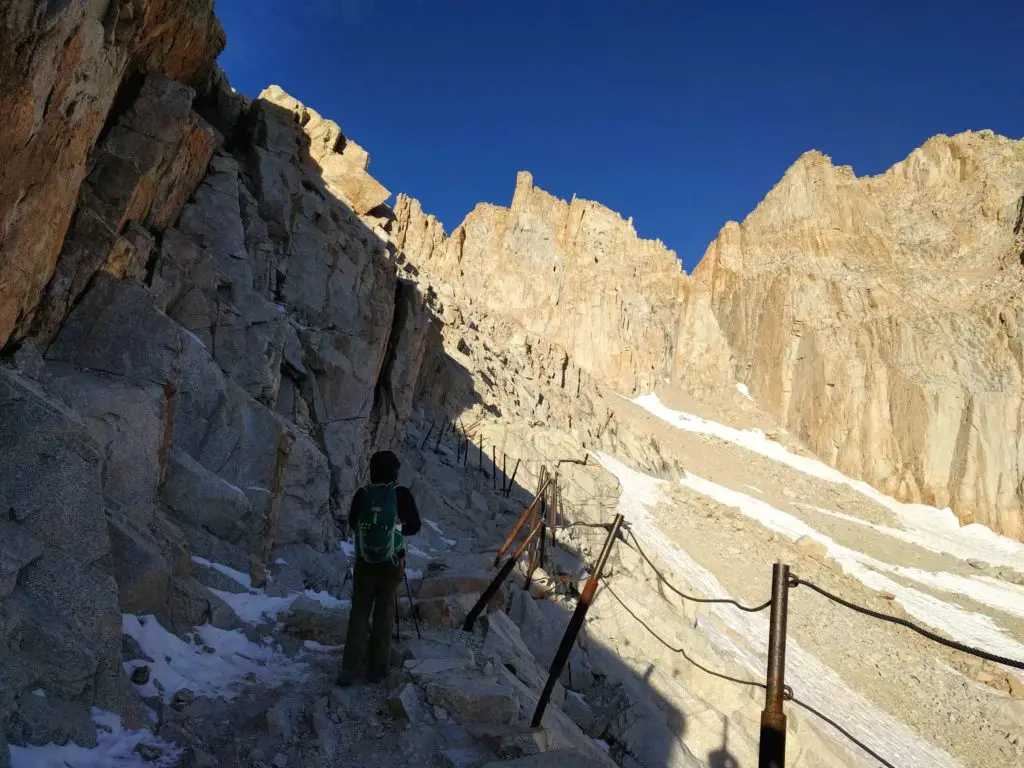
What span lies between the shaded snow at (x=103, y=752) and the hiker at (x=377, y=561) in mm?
1470

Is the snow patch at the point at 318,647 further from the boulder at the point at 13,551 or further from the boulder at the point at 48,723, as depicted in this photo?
the boulder at the point at 13,551

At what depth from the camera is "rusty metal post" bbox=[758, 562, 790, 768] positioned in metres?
3.79

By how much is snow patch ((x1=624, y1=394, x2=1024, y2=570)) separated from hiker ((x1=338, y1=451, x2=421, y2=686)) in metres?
48.7

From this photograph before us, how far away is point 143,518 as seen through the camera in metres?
6.34

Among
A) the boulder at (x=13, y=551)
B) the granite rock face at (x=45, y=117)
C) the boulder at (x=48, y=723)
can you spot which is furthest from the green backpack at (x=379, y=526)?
Result: the granite rock face at (x=45, y=117)

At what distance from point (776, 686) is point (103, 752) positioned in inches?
162

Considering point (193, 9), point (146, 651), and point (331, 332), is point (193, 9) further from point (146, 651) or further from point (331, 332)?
point (146, 651)

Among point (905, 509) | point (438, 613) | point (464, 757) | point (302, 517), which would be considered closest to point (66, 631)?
point (464, 757)

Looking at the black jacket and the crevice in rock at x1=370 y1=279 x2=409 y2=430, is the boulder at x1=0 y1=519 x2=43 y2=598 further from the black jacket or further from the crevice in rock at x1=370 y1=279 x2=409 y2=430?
the crevice in rock at x1=370 y1=279 x2=409 y2=430

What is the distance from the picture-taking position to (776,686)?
3910 mm

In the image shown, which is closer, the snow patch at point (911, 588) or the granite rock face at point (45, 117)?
the granite rock face at point (45, 117)

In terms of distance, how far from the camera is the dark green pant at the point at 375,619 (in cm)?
535

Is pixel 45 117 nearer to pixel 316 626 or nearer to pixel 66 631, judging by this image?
pixel 66 631

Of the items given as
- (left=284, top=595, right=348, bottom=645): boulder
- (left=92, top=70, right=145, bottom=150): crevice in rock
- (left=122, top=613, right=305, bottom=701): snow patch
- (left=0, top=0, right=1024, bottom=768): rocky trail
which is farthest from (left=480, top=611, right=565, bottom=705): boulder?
(left=92, top=70, right=145, bottom=150): crevice in rock
